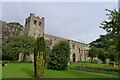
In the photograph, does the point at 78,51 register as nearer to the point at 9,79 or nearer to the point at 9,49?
the point at 9,49

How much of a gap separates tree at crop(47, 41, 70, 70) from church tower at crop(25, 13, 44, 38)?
2118 centimetres

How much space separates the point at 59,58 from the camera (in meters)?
14.8

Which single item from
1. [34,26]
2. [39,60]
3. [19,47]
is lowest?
[39,60]

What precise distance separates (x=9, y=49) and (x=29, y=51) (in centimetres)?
431

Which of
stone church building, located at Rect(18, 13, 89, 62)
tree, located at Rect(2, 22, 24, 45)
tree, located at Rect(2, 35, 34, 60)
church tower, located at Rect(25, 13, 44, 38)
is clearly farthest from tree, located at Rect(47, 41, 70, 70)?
tree, located at Rect(2, 22, 24, 45)

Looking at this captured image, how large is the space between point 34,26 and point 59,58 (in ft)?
78.7

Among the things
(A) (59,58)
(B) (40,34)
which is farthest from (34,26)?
(A) (59,58)

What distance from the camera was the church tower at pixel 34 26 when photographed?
115ft

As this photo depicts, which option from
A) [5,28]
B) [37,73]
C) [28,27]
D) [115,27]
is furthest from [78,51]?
[115,27]

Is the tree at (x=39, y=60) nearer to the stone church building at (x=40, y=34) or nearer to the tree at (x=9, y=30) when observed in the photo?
the stone church building at (x=40, y=34)

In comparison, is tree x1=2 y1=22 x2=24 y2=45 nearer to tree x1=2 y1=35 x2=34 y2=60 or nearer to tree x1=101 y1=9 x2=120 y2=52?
tree x1=2 y1=35 x2=34 y2=60

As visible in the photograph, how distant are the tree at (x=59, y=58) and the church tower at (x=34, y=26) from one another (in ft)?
69.5

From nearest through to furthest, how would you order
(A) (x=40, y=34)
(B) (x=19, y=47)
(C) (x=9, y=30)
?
(B) (x=19, y=47) → (C) (x=9, y=30) → (A) (x=40, y=34)

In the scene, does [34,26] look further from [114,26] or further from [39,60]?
[114,26]
